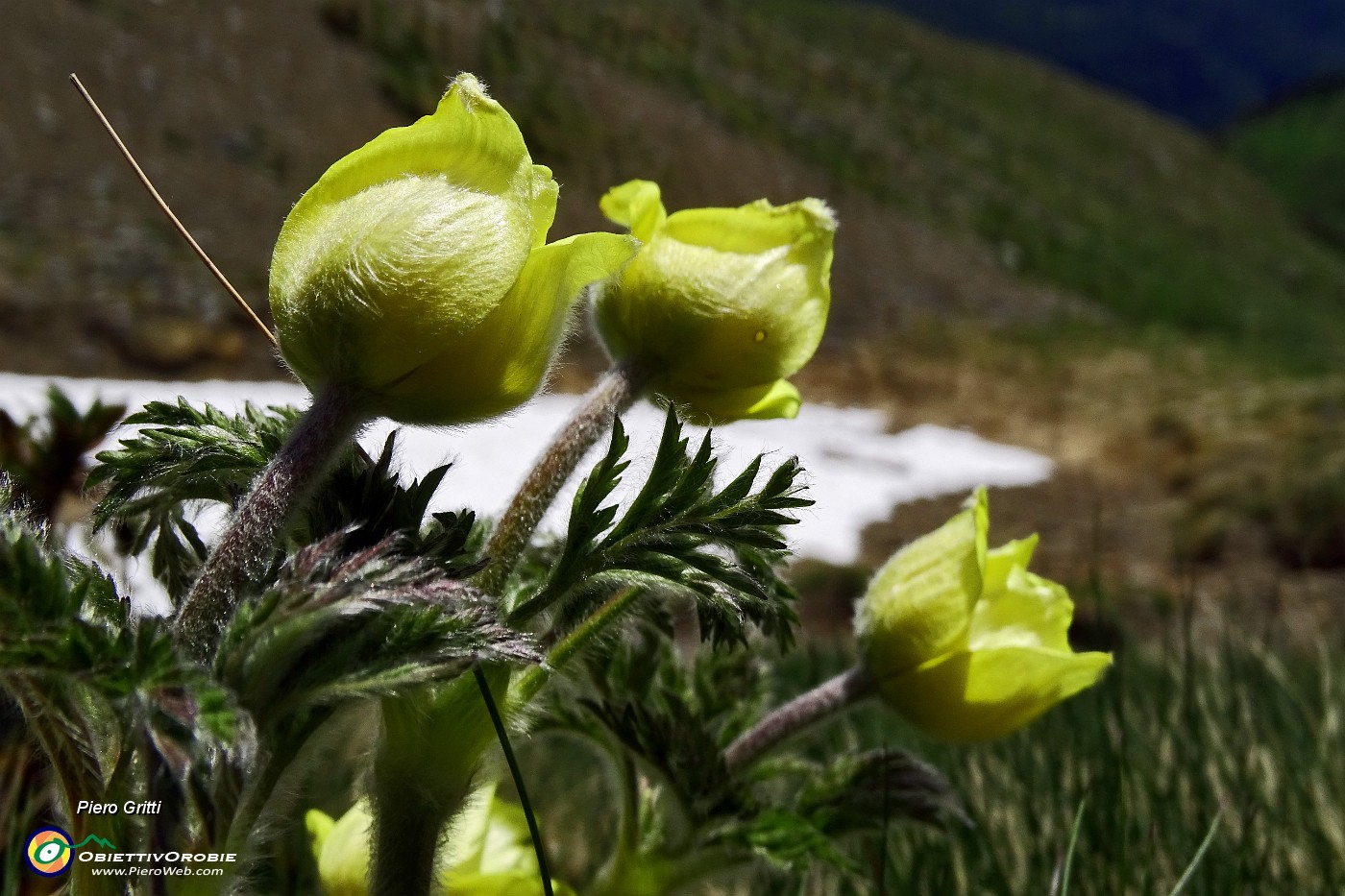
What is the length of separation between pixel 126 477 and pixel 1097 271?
20180mm

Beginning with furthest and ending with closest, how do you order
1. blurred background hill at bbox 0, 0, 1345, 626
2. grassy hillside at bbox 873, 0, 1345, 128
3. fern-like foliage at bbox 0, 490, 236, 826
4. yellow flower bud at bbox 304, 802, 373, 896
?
grassy hillside at bbox 873, 0, 1345, 128 → blurred background hill at bbox 0, 0, 1345, 626 → yellow flower bud at bbox 304, 802, 373, 896 → fern-like foliage at bbox 0, 490, 236, 826

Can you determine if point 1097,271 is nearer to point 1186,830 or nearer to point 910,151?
point 910,151

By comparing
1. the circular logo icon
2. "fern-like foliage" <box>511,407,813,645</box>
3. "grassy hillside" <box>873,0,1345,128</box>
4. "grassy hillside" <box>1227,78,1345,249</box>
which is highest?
"grassy hillside" <box>873,0,1345,128</box>

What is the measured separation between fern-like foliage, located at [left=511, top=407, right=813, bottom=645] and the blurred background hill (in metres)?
0.92

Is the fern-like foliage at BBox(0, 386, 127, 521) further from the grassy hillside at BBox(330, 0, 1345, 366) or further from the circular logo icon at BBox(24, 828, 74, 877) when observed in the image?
the grassy hillside at BBox(330, 0, 1345, 366)

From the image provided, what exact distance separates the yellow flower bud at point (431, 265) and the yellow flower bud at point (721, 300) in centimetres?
16

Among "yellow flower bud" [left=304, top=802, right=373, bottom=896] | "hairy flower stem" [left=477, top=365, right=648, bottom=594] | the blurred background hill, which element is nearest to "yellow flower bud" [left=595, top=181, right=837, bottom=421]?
"hairy flower stem" [left=477, top=365, right=648, bottom=594]

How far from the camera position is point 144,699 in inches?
18.0

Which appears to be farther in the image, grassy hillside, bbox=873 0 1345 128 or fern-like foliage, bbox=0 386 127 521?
grassy hillside, bbox=873 0 1345 128

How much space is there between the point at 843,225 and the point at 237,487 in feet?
52.2

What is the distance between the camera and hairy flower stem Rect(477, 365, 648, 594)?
26.3 inches

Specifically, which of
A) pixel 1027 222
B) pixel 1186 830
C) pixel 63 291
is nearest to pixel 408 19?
pixel 63 291

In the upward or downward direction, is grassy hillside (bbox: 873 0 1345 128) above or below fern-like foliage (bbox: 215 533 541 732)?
above

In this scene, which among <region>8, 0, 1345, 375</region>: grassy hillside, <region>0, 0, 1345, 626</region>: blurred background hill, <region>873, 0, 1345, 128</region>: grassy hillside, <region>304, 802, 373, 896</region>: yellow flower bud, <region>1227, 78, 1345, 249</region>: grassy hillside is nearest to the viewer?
<region>304, 802, 373, 896</region>: yellow flower bud
